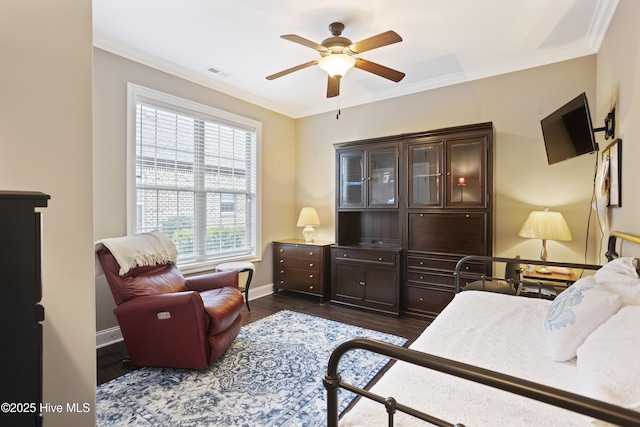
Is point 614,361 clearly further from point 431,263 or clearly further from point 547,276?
point 431,263

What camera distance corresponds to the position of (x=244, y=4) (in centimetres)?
246

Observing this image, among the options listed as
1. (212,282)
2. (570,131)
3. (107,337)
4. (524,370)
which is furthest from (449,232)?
(107,337)

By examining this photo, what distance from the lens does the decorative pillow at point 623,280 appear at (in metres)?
1.35

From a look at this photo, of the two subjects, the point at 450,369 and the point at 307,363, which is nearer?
the point at 450,369

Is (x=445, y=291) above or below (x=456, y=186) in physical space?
below

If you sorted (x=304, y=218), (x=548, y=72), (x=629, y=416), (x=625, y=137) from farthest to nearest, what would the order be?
(x=304, y=218), (x=548, y=72), (x=625, y=137), (x=629, y=416)

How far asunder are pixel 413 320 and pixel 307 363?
5.27 ft

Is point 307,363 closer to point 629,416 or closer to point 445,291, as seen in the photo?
point 445,291

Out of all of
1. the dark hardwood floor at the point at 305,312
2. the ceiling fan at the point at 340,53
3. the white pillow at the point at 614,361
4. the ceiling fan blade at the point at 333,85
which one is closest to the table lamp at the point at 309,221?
the dark hardwood floor at the point at 305,312

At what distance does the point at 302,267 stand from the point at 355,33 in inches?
119

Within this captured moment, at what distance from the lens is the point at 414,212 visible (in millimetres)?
3799

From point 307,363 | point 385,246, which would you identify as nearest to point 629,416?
point 307,363

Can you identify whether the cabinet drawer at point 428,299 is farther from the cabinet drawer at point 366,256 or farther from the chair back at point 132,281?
the chair back at point 132,281

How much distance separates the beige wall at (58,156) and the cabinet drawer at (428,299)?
10.4ft
